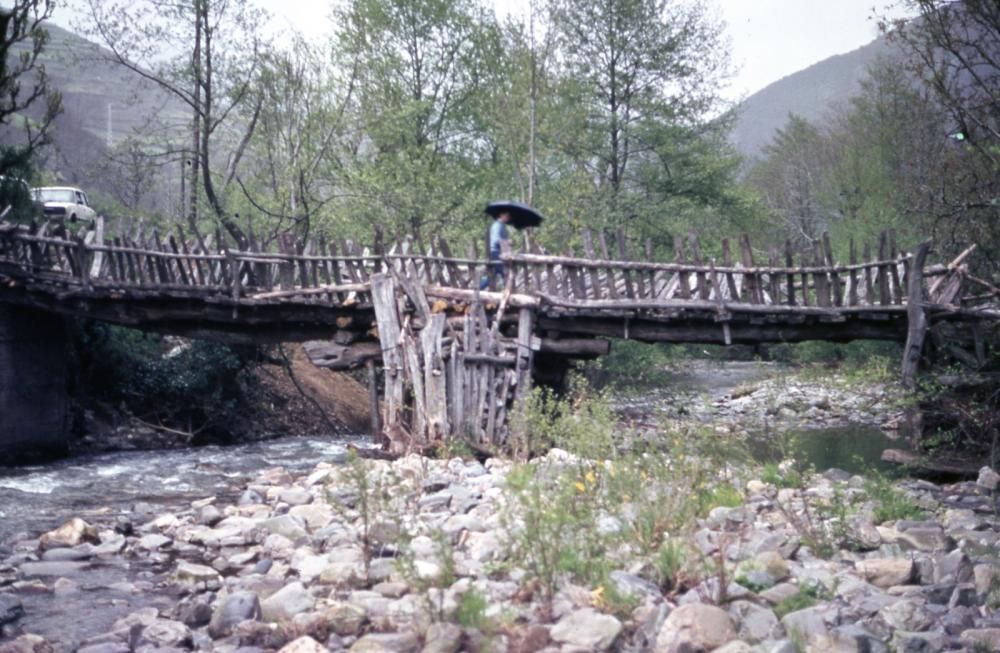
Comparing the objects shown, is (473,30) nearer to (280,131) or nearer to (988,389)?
(280,131)

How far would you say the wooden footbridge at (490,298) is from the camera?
11320 mm

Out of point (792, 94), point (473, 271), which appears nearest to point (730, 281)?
point (473, 271)

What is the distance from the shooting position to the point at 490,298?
39.3 ft

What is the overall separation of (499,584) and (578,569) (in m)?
0.53

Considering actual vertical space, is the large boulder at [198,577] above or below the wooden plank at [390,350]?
below

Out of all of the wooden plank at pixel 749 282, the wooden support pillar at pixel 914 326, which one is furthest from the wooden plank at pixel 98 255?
A: the wooden support pillar at pixel 914 326

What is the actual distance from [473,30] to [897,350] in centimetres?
1282

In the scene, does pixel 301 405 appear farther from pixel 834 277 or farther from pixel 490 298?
pixel 834 277

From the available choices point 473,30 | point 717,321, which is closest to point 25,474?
point 717,321

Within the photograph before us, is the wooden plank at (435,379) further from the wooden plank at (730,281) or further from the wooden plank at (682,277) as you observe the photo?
the wooden plank at (730,281)

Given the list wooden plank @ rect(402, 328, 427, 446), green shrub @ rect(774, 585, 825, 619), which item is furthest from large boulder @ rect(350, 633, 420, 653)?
wooden plank @ rect(402, 328, 427, 446)

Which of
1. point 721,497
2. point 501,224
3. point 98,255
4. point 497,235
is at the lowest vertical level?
point 721,497

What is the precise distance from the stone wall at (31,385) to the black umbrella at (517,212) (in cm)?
734

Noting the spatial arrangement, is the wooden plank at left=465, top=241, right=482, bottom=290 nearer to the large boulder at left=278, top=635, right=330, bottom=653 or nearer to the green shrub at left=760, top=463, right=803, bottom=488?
the green shrub at left=760, top=463, right=803, bottom=488
